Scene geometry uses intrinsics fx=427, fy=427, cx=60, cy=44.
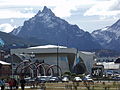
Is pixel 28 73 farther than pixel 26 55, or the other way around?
pixel 26 55

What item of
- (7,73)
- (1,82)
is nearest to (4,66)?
(7,73)

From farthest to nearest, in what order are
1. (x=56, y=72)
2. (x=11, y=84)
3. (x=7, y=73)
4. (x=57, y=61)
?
(x=57, y=61)
(x=56, y=72)
(x=7, y=73)
(x=11, y=84)

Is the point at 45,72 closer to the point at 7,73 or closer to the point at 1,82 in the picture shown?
the point at 7,73

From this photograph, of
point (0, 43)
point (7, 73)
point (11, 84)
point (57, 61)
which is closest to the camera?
point (11, 84)

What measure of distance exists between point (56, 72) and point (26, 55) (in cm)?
2341

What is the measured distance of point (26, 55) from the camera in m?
197

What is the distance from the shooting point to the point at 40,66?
150m

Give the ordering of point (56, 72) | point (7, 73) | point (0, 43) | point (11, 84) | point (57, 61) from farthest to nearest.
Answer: point (57, 61), point (56, 72), point (7, 73), point (0, 43), point (11, 84)

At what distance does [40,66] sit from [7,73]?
1192 centimetres

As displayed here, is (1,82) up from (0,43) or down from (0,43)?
down

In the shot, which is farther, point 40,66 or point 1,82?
point 40,66

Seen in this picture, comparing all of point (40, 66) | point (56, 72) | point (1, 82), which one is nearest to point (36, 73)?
point (40, 66)

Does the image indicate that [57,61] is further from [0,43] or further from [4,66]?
[0,43]

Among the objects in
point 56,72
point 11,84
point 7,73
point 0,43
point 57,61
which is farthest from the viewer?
point 57,61
